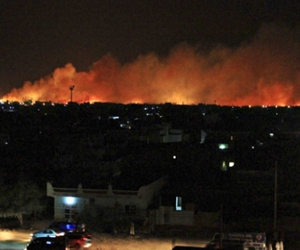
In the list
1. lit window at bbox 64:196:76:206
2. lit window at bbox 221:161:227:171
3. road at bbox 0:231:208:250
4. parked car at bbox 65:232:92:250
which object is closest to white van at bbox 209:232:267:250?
road at bbox 0:231:208:250

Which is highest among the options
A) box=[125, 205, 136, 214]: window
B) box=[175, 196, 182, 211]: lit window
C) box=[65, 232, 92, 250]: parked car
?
box=[175, 196, 182, 211]: lit window

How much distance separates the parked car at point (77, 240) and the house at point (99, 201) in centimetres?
235

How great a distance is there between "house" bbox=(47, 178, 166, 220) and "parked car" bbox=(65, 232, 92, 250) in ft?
7.71

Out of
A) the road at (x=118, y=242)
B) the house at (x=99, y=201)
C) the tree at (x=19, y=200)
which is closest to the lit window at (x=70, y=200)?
the house at (x=99, y=201)

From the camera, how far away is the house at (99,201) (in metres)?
12.6

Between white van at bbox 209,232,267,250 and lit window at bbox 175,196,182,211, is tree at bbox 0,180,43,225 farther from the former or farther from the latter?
white van at bbox 209,232,267,250

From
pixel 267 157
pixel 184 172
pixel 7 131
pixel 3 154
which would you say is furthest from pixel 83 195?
pixel 7 131

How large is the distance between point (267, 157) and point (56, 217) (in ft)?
32.2

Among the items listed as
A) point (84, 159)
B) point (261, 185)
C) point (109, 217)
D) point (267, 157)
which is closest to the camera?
point (109, 217)

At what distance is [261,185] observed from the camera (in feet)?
51.5

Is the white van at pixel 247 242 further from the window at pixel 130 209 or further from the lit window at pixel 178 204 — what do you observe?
the window at pixel 130 209

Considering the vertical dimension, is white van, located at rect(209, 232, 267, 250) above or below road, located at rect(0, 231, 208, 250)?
above

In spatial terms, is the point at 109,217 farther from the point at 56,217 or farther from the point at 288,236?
the point at 288,236

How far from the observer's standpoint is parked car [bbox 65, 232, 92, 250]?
9.73 m
